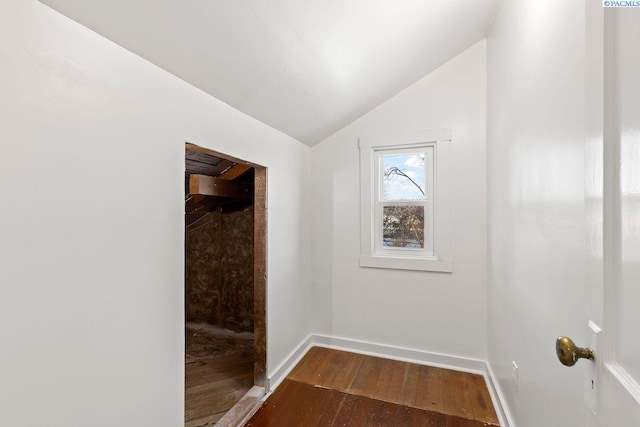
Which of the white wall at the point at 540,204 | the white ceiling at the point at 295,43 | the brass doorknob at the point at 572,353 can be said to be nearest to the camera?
the brass doorknob at the point at 572,353

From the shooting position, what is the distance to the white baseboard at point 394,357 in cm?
207

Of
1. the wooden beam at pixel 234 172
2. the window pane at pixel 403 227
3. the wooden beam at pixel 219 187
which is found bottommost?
the window pane at pixel 403 227

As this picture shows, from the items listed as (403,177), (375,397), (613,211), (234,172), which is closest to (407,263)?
(403,177)

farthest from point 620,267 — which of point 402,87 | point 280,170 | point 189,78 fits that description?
point 402,87

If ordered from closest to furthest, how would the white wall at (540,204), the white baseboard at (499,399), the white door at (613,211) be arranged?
the white door at (613,211) → the white wall at (540,204) → the white baseboard at (499,399)

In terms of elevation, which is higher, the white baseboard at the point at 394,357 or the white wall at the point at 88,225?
the white wall at the point at 88,225

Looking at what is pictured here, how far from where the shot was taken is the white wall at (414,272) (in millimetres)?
2307

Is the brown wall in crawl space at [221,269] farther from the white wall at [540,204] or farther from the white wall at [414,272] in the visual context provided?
the white wall at [540,204]

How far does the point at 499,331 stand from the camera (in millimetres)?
1862

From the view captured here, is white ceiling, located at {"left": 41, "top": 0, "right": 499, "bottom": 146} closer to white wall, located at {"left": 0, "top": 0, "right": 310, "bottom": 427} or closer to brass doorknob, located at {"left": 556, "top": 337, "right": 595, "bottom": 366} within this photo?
white wall, located at {"left": 0, "top": 0, "right": 310, "bottom": 427}

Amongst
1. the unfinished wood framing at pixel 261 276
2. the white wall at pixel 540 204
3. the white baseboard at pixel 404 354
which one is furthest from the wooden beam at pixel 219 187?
the white wall at pixel 540 204

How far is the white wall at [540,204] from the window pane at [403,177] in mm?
692

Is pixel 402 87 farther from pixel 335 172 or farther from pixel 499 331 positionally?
pixel 499 331

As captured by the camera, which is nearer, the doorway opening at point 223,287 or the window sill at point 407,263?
the doorway opening at point 223,287
